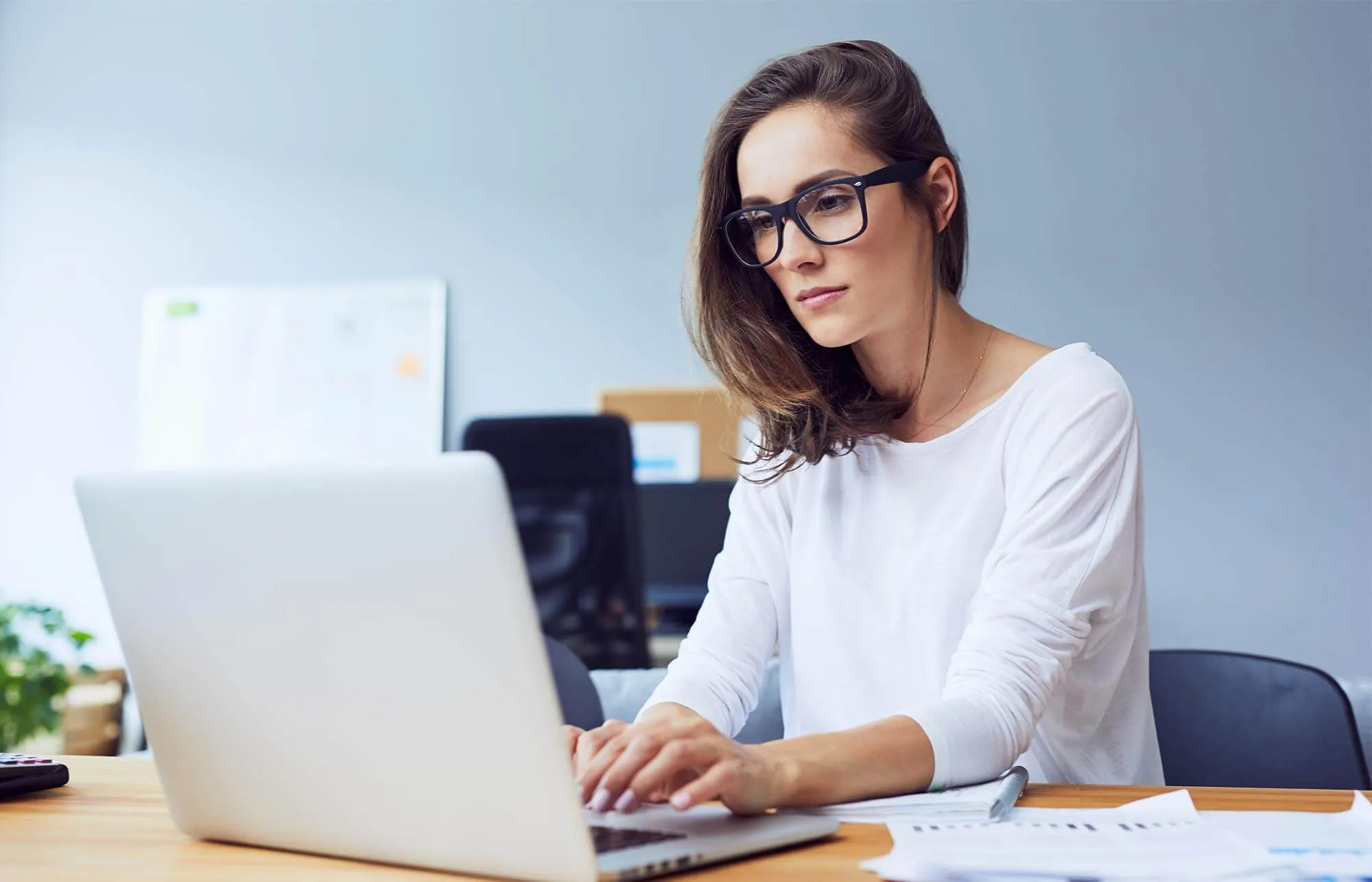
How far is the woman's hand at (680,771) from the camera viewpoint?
2.41ft

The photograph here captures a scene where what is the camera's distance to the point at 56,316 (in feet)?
13.6

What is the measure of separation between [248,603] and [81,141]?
13.3ft

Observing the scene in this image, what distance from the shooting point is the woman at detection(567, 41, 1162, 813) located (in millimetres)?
1088

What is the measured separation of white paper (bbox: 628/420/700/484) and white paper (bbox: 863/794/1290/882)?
9.67 feet

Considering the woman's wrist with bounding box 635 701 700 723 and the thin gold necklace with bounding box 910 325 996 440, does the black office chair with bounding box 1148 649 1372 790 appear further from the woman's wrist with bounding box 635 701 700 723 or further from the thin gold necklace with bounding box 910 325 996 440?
the woman's wrist with bounding box 635 701 700 723

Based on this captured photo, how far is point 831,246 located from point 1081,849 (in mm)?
692

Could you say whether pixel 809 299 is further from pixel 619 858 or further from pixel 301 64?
pixel 301 64

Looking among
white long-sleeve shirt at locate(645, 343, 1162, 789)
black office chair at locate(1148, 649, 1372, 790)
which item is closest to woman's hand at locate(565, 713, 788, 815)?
white long-sleeve shirt at locate(645, 343, 1162, 789)

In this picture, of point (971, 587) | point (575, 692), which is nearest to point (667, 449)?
point (575, 692)

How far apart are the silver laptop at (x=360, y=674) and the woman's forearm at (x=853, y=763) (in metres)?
0.03

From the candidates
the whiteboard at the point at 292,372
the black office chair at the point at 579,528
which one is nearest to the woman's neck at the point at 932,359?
the black office chair at the point at 579,528

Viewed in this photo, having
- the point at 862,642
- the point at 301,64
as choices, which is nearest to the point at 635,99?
the point at 301,64

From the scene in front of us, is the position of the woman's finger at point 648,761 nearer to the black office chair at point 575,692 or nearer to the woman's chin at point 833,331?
the woman's chin at point 833,331

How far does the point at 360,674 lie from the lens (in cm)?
64
